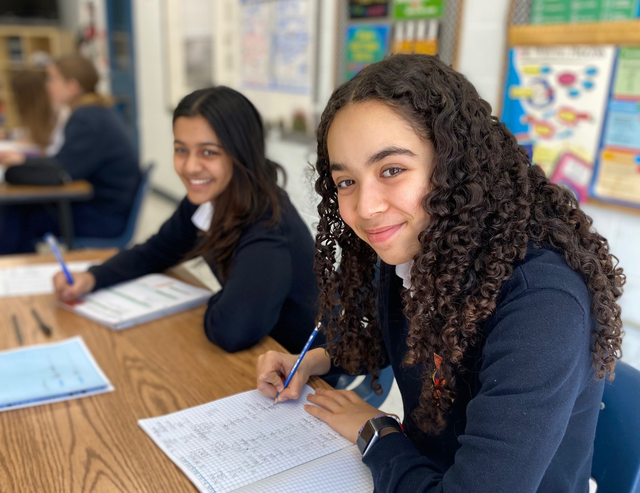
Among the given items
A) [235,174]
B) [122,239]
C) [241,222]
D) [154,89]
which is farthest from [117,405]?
[154,89]

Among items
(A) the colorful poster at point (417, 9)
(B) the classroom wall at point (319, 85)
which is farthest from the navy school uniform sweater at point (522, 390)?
(A) the colorful poster at point (417, 9)

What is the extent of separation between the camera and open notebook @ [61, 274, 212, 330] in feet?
4.23

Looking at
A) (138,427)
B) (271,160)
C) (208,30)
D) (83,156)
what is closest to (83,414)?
(138,427)

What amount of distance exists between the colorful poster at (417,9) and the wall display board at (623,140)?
0.77m

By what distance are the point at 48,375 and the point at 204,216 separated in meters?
0.55

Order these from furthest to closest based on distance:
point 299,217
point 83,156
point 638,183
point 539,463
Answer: point 83,156 → point 638,183 → point 299,217 → point 539,463

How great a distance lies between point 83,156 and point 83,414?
89.5 inches

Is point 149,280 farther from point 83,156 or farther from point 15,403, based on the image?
point 83,156

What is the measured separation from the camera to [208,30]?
401cm

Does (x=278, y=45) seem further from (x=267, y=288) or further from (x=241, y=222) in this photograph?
(x=267, y=288)

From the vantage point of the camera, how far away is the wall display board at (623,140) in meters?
1.72

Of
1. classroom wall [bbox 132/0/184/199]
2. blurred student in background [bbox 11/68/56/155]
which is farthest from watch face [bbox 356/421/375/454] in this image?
classroom wall [bbox 132/0/184/199]

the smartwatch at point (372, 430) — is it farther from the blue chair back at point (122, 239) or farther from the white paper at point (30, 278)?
the blue chair back at point (122, 239)

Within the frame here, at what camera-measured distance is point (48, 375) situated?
3.46 ft
